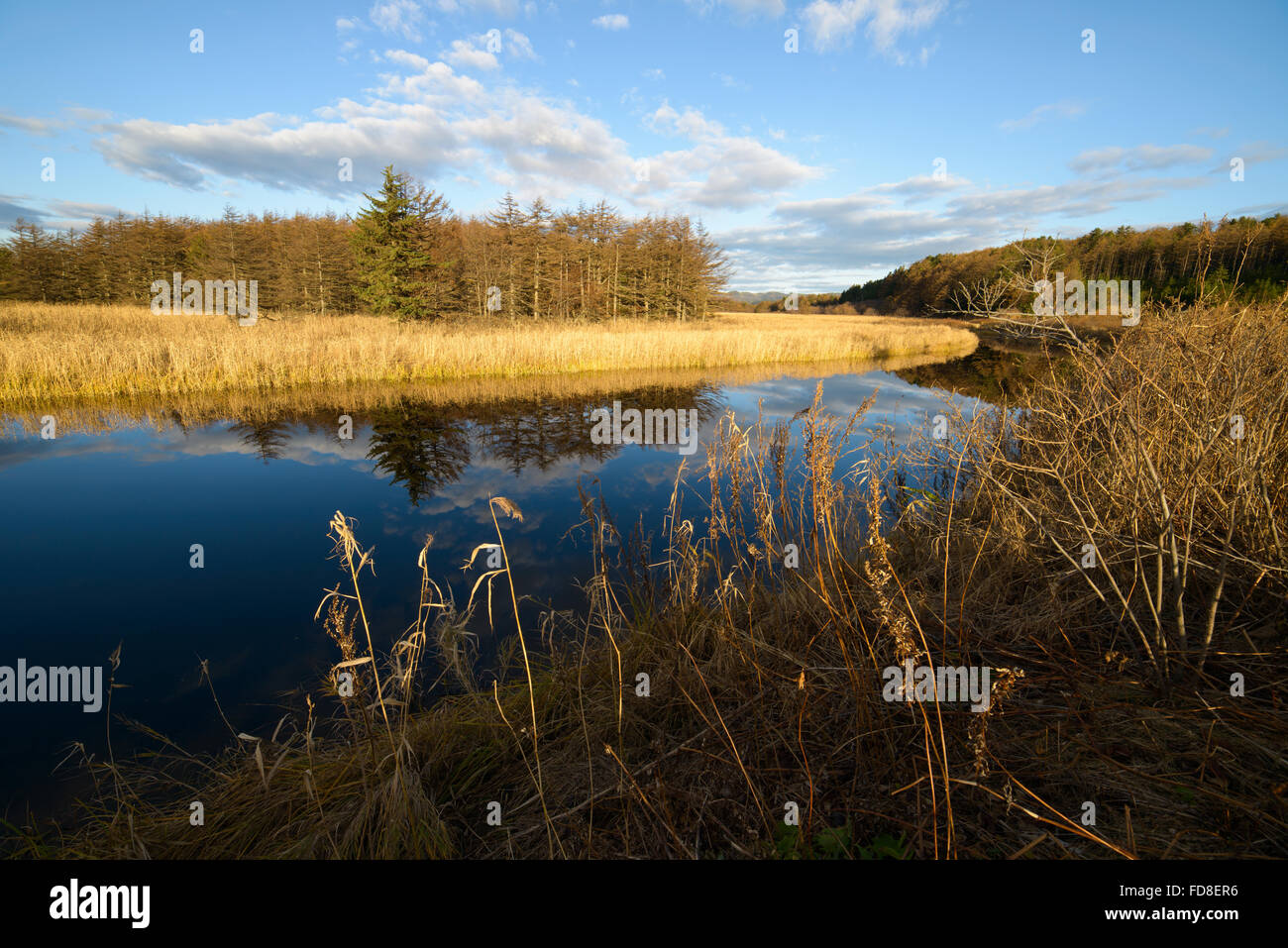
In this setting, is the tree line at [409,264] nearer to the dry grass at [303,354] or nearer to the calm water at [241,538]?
the dry grass at [303,354]

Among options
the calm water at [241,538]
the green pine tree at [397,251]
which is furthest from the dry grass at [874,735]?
the green pine tree at [397,251]

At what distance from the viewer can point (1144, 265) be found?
84.3 feet

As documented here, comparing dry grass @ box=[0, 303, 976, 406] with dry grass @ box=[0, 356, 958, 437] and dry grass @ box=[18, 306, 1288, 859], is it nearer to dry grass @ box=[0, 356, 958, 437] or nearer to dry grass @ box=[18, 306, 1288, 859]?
dry grass @ box=[0, 356, 958, 437]

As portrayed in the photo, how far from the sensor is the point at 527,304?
29.4 metres

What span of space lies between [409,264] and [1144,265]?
117ft

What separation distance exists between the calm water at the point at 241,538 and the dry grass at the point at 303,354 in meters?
3.08

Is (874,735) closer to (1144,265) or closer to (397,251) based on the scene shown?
(397,251)

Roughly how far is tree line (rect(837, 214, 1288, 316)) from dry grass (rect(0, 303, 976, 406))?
8.13 metres

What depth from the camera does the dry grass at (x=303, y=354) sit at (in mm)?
11242

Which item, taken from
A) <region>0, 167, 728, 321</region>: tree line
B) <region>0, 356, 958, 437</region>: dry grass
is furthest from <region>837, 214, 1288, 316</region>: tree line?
<region>0, 167, 728, 321</region>: tree line

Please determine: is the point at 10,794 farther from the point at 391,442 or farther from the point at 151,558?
the point at 391,442

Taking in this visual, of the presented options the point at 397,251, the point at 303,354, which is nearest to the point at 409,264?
the point at 397,251

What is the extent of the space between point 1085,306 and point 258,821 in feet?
18.4
